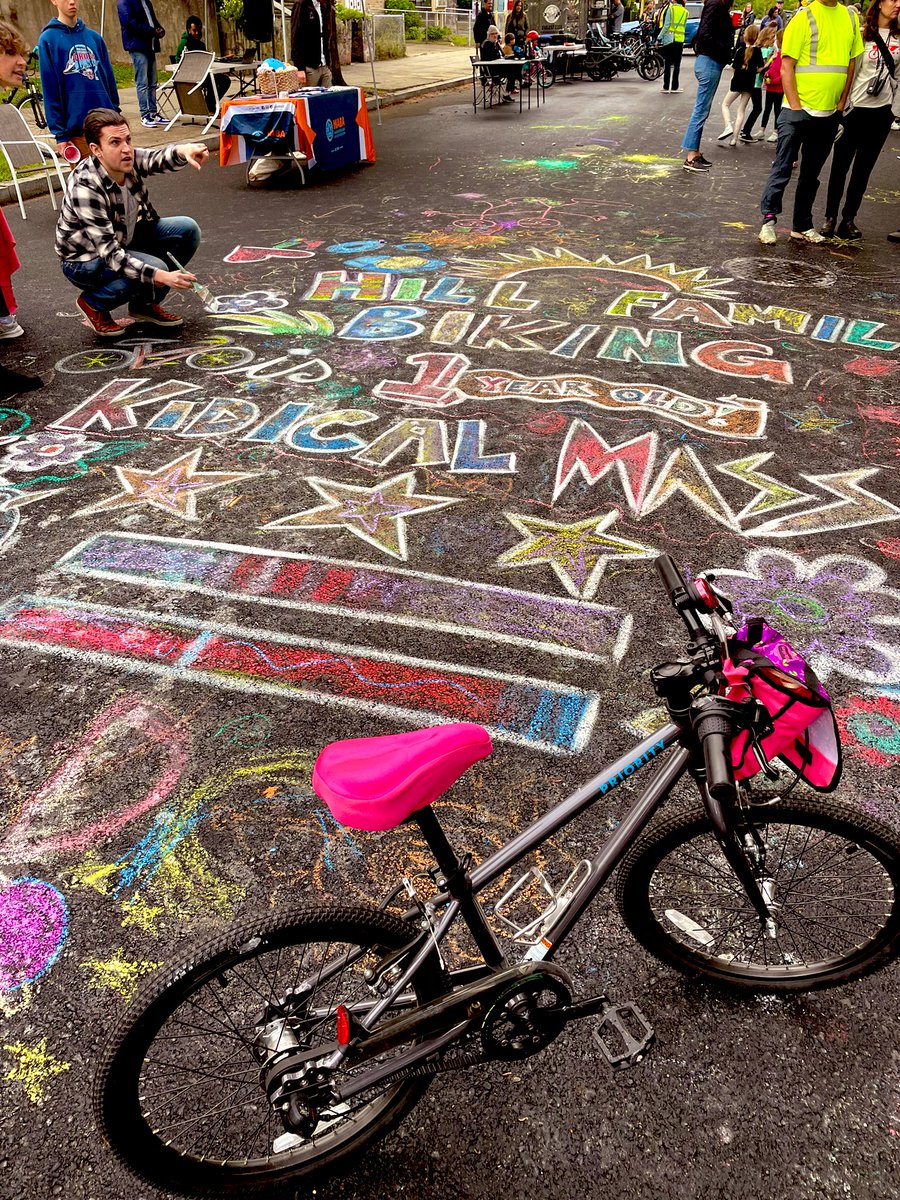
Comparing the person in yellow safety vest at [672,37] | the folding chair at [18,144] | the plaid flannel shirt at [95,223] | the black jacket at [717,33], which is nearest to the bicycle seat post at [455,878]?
the plaid flannel shirt at [95,223]

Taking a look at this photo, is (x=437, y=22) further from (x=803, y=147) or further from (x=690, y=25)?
(x=803, y=147)

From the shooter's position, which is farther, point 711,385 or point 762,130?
point 762,130

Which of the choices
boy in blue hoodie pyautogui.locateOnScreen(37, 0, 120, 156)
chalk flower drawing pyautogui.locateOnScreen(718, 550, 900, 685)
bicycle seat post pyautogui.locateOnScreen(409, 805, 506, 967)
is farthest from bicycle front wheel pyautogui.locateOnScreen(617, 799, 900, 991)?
boy in blue hoodie pyautogui.locateOnScreen(37, 0, 120, 156)

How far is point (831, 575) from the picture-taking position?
3.71 metres

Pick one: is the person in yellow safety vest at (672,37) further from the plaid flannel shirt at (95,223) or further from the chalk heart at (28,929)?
the chalk heart at (28,929)

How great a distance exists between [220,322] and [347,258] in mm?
2054

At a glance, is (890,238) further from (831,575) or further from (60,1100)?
(60,1100)

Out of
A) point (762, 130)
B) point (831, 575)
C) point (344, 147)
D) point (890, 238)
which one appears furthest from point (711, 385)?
point (762, 130)

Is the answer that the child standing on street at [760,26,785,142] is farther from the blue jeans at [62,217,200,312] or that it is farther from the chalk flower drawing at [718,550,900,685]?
the chalk flower drawing at [718,550,900,685]

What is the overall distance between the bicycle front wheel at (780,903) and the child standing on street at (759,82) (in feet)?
46.4

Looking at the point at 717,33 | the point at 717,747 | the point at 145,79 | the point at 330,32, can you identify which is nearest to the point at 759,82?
the point at 717,33

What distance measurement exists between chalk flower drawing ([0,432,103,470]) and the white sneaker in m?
7.03

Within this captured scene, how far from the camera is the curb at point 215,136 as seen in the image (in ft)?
32.1

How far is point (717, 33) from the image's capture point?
10867mm
